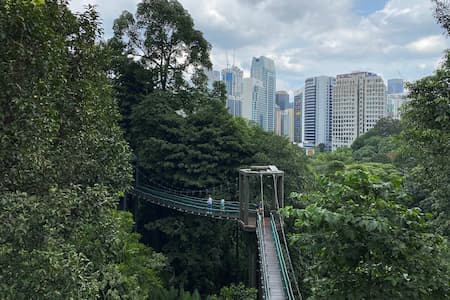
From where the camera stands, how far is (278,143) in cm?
1082

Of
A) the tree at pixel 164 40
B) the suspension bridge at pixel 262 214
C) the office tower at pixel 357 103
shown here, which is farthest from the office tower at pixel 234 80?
the suspension bridge at pixel 262 214

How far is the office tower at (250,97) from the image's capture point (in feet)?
184

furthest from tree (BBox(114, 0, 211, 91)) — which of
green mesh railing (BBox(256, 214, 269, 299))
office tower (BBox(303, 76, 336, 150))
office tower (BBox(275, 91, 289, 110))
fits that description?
office tower (BBox(275, 91, 289, 110))

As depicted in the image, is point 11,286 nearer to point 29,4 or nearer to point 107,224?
point 107,224

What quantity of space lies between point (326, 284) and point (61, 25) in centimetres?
386

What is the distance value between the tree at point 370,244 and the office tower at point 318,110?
54003 millimetres

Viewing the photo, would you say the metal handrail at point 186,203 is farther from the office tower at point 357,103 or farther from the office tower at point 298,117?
the office tower at point 298,117

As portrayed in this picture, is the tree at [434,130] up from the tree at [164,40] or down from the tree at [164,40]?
down

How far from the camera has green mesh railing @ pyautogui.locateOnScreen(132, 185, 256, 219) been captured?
30.7 feet

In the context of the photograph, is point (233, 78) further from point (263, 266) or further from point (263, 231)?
point (263, 266)

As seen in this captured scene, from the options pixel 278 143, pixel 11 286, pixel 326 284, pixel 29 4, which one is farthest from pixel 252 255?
pixel 29 4

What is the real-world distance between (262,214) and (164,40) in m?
7.11

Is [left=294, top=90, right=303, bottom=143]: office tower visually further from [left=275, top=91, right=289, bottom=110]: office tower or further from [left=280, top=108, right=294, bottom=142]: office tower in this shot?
[left=275, top=91, right=289, bottom=110]: office tower

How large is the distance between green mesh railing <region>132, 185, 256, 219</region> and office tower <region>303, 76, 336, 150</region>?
47.0 meters
